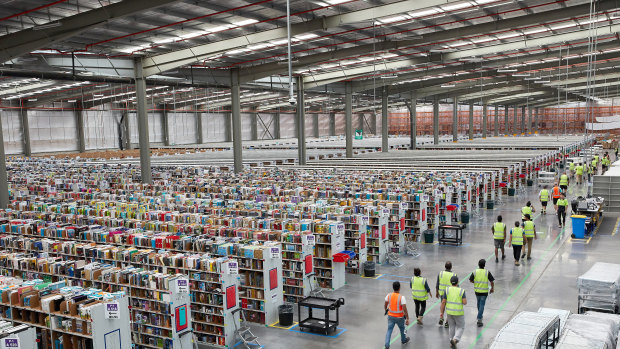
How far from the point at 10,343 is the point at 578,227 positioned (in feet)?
60.7

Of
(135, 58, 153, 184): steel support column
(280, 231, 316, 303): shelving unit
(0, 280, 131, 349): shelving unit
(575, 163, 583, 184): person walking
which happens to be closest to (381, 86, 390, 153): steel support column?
(575, 163, 583, 184): person walking

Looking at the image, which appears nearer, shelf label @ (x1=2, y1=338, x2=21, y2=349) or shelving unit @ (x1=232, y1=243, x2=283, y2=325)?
shelf label @ (x1=2, y1=338, x2=21, y2=349)

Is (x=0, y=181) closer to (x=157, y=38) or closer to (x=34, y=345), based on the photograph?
(x=157, y=38)

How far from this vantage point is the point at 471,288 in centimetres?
1373

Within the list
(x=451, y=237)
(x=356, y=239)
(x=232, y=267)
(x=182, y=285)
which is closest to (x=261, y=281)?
(x=232, y=267)

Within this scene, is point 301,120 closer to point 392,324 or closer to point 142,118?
point 142,118

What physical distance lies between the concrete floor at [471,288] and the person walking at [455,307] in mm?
480

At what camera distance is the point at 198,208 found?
18.1 meters

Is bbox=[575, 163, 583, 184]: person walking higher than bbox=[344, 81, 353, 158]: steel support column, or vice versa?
bbox=[344, 81, 353, 158]: steel support column

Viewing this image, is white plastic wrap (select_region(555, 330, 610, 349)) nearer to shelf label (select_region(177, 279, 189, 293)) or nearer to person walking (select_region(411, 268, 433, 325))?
person walking (select_region(411, 268, 433, 325))

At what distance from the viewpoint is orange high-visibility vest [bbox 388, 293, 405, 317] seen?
9656 mm

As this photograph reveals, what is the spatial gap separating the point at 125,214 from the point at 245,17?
888cm

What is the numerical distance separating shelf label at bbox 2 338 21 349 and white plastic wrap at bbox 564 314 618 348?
8.51 m

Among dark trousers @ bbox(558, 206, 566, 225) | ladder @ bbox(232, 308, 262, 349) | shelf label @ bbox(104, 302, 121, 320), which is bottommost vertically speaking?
ladder @ bbox(232, 308, 262, 349)
